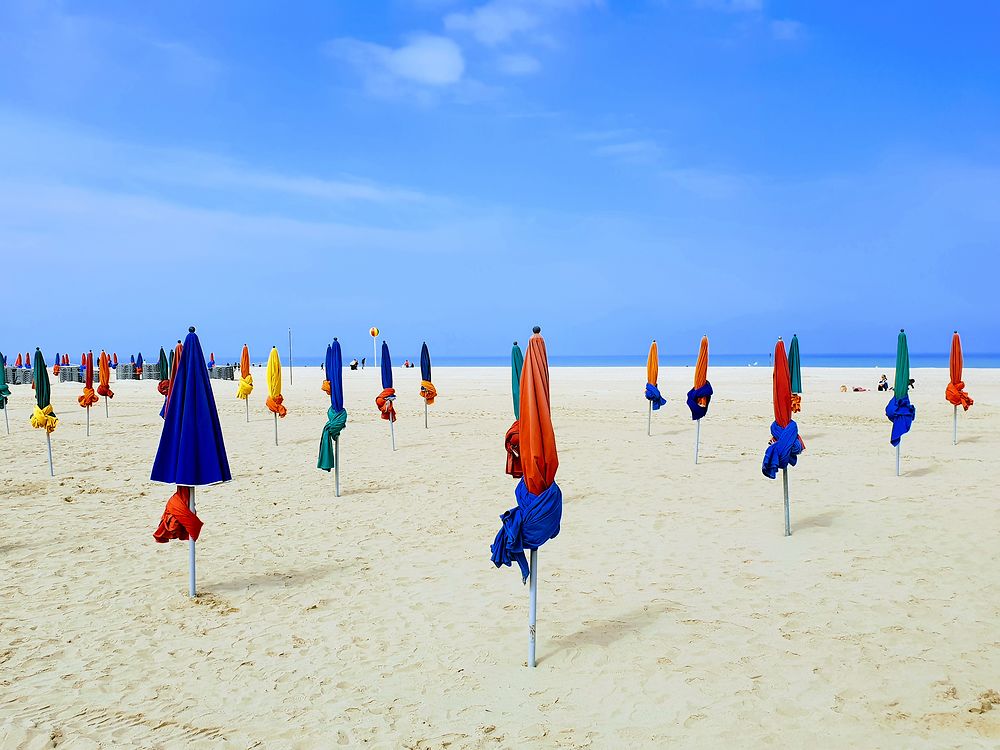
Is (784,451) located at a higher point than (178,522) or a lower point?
higher

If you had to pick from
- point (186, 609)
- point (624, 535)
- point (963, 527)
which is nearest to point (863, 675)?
point (624, 535)

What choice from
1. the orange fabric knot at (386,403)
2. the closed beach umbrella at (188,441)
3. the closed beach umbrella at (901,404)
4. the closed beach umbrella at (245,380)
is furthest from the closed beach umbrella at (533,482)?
the closed beach umbrella at (245,380)

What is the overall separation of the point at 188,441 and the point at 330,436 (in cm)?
479

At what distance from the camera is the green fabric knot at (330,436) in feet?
38.7

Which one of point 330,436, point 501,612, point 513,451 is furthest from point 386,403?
point 513,451

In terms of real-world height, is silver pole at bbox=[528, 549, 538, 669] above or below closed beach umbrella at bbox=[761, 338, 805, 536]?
below

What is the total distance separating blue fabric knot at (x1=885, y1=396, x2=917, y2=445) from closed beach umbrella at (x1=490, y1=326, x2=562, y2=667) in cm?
968

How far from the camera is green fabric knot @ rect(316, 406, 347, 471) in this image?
38.7 feet

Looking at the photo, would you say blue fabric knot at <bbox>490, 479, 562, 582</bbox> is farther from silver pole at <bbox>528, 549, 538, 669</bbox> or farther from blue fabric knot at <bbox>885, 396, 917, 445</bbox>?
blue fabric knot at <bbox>885, 396, 917, 445</bbox>

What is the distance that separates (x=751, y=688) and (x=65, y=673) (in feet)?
18.0

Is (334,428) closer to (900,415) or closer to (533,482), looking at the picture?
(533,482)

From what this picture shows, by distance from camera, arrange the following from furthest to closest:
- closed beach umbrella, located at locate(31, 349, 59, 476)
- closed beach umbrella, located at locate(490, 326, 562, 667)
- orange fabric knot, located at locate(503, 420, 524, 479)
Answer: closed beach umbrella, located at locate(31, 349, 59, 476)
orange fabric knot, located at locate(503, 420, 524, 479)
closed beach umbrella, located at locate(490, 326, 562, 667)

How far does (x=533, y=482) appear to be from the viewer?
5461 mm

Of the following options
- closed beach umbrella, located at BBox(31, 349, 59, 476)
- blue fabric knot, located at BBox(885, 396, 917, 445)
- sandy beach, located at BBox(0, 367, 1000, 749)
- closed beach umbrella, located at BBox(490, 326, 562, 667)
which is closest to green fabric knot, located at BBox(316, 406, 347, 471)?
sandy beach, located at BBox(0, 367, 1000, 749)
